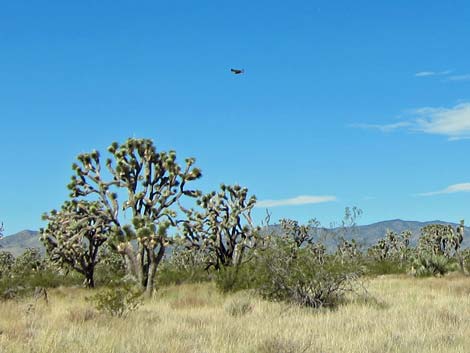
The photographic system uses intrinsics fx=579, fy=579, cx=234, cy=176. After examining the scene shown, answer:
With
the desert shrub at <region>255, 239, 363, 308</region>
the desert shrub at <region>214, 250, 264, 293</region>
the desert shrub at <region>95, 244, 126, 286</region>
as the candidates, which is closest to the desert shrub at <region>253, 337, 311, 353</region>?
the desert shrub at <region>255, 239, 363, 308</region>

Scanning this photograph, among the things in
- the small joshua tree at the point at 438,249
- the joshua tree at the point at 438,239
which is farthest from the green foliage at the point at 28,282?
the joshua tree at the point at 438,239

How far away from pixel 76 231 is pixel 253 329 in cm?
1781

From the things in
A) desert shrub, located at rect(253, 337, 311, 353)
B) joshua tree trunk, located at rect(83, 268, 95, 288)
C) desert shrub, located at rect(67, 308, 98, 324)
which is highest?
joshua tree trunk, located at rect(83, 268, 95, 288)

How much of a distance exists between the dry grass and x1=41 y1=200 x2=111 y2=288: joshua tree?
31.4 ft

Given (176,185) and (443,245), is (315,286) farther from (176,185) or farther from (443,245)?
(443,245)

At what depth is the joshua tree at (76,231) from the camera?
25.2m

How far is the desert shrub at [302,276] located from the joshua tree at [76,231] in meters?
10.3

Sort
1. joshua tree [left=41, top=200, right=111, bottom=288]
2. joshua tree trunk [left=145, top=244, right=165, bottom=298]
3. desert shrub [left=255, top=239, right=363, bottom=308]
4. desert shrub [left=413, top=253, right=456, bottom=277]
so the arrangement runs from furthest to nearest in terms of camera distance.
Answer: desert shrub [left=413, top=253, right=456, bottom=277] < joshua tree [left=41, top=200, right=111, bottom=288] < joshua tree trunk [left=145, top=244, right=165, bottom=298] < desert shrub [left=255, top=239, right=363, bottom=308]

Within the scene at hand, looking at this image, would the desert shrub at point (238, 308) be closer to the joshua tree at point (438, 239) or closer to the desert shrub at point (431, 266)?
the desert shrub at point (431, 266)

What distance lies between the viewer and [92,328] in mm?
10219

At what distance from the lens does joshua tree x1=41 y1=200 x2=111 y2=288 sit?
25.2 meters

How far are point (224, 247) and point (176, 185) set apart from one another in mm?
7488

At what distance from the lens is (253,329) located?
34.4ft

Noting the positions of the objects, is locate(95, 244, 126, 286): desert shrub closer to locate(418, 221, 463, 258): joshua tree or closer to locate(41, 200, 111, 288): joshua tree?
locate(41, 200, 111, 288): joshua tree
